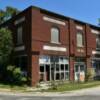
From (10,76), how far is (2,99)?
40.1 feet

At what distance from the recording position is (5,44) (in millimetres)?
29188

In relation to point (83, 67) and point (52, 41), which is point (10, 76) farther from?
point (83, 67)

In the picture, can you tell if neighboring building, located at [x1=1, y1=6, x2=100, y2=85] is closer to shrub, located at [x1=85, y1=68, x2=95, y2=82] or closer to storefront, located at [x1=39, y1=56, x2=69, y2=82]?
storefront, located at [x1=39, y1=56, x2=69, y2=82]

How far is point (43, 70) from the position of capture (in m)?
28.7

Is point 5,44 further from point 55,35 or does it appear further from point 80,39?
point 80,39

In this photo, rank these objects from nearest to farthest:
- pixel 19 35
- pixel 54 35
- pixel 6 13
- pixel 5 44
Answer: pixel 5 44 → pixel 19 35 → pixel 54 35 → pixel 6 13

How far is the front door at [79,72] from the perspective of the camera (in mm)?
33638

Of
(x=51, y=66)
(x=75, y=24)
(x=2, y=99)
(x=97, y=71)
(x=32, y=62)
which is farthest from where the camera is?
(x=97, y=71)

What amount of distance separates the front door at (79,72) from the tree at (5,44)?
9.43m

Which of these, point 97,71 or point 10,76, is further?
point 97,71

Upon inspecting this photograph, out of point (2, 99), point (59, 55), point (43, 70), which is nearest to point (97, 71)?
point (59, 55)

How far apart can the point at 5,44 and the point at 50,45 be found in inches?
209

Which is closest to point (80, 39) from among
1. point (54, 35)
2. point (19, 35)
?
point (54, 35)

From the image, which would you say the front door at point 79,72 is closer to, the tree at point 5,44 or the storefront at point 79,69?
the storefront at point 79,69
